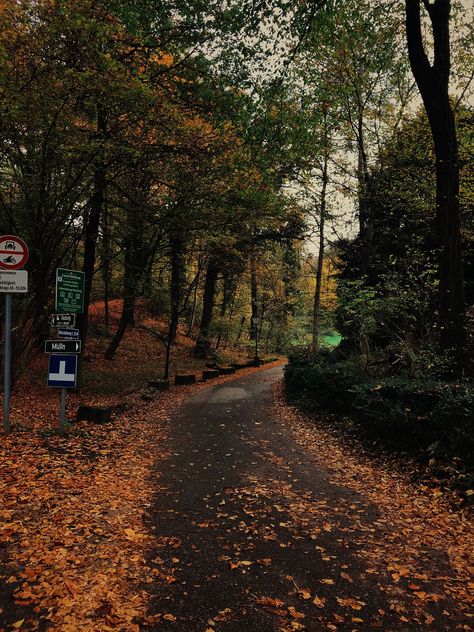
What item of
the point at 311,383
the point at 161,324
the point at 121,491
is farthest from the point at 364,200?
the point at 161,324

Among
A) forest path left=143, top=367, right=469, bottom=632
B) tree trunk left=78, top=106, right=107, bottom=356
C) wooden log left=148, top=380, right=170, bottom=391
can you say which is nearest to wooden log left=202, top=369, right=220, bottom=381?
wooden log left=148, top=380, right=170, bottom=391

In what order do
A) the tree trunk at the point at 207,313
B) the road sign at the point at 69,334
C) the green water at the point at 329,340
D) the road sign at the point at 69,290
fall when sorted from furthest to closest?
the tree trunk at the point at 207,313
the green water at the point at 329,340
the road sign at the point at 69,334
the road sign at the point at 69,290

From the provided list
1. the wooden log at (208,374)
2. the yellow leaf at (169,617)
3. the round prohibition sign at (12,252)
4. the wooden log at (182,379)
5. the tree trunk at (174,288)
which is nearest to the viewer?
the yellow leaf at (169,617)

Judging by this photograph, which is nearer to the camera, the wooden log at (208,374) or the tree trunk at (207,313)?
the wooden log at (208,374)

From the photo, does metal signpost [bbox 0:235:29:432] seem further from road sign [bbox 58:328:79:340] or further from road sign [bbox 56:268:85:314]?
road sign [bbox 58:328:79:340]

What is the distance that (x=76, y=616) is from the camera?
2.99 meters

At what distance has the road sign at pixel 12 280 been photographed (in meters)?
6.88

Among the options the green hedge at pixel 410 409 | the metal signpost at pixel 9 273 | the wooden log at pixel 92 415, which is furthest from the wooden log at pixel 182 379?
the metal signpost at pixel 9 273

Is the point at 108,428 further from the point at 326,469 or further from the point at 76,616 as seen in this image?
the point at 76,616

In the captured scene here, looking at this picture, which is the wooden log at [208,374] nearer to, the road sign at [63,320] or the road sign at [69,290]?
the road sign at [69,290]

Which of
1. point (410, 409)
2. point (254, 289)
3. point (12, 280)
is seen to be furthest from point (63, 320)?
point (254, 289)

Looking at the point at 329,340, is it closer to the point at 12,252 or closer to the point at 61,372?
the point at 61,372

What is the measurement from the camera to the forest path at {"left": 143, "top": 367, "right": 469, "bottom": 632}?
3107mm

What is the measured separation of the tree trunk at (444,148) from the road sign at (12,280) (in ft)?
27.2
